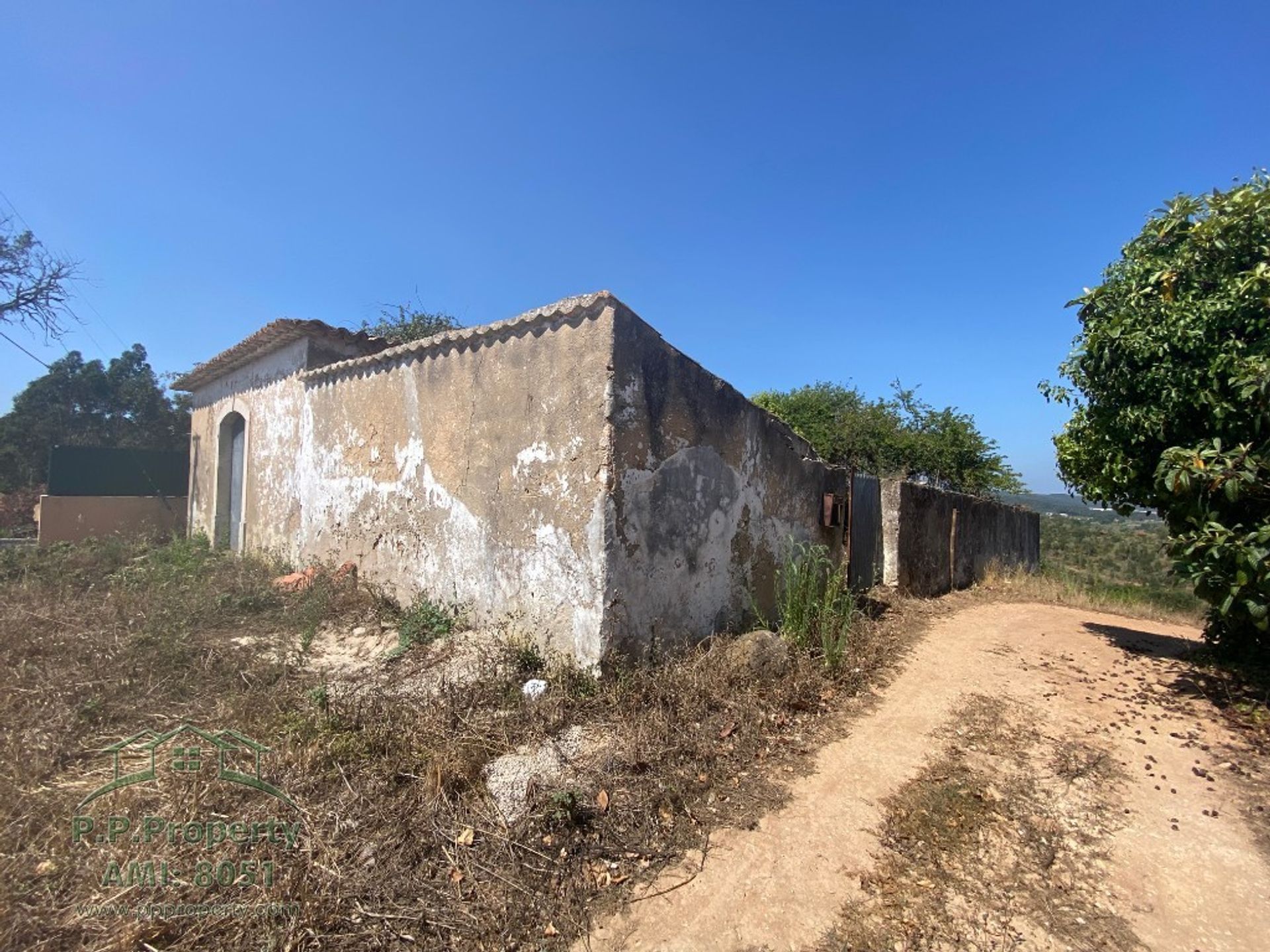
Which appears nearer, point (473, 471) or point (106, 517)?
point (473, 471)

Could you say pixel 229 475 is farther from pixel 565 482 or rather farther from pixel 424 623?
pixel 565 482

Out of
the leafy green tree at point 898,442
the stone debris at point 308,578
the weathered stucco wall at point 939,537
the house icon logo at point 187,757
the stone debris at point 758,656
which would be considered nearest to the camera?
the house icon logo at point 187,757

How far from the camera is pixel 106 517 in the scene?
34.7ft

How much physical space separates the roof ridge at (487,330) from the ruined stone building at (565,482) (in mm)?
20

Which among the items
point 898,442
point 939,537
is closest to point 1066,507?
point 898,442

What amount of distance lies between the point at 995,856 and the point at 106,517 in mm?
13638

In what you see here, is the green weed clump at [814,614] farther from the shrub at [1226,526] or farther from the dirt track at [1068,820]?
the shrub at [1226,526]

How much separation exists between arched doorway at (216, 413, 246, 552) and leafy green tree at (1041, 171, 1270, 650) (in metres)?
11.9

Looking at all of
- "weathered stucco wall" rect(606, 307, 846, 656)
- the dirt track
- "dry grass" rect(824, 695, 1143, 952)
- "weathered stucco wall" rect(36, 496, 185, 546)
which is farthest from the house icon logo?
"weathered stucco wall" rect(36, 496, 185, 546)

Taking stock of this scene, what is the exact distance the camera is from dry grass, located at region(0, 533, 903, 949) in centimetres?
220

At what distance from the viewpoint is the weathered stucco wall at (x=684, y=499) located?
429cm

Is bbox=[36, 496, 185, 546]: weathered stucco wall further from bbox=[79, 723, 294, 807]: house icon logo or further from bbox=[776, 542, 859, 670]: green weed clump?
bbox=[776, 542, 859, 670]: green weed clump

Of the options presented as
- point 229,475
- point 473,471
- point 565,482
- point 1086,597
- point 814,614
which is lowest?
point 1086,597

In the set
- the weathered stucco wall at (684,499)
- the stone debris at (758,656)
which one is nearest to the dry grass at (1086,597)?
the weathered stucco wall at (684,499)
